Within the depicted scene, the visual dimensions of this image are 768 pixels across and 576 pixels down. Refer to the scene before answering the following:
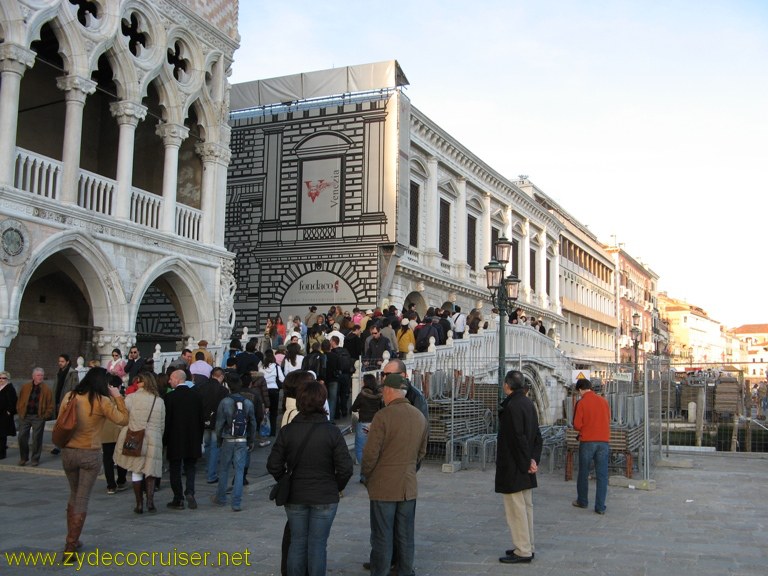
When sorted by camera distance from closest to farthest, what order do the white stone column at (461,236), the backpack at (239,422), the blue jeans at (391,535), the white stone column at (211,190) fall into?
1. the blue jeans at (391,535)
2. the backpack at (239,422)
3. the white stone column at (211,190)
4. the white stone column at (461,236)

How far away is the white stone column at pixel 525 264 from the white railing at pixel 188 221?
22.4 m

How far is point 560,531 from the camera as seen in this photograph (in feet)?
26.4

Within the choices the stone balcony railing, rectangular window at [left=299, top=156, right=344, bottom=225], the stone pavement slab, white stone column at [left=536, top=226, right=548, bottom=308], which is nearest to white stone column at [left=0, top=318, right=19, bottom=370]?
the stone balcony railing

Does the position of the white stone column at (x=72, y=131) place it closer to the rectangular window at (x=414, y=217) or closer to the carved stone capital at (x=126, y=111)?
the carved stone capital at (x=126, y=111)

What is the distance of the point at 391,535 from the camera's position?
5.79 meters

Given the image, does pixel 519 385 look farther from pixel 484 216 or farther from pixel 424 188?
pixel 484 216

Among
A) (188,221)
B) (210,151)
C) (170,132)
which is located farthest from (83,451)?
(210,151)

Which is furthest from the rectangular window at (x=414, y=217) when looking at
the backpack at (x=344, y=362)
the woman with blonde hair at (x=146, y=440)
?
the woman with blonde hair at (x=146, y=440)

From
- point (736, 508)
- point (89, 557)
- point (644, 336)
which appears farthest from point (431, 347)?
point (644, 336)

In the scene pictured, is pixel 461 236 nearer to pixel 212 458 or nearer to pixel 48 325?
pixel 48 325

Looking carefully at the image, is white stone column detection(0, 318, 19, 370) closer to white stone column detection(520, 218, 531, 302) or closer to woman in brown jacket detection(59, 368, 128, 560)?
woman in brown jacket detection(59, 368, 128, 560)

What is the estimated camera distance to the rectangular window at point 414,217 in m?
28.3

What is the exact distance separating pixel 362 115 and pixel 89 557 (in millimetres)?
21281

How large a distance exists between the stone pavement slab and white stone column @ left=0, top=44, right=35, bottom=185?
21.2 feet
